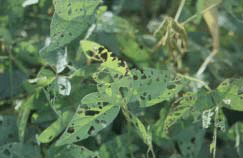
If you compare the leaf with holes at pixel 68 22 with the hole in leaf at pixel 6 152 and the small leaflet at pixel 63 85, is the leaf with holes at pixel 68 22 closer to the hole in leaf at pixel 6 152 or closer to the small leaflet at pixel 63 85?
the small leaflet at pixel 63 85

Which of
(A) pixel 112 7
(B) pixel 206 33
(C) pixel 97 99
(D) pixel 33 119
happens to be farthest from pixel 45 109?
(B) pixel 206 33

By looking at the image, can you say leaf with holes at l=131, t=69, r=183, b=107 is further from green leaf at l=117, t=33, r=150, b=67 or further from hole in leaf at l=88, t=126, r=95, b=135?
green leaf at l=117, t=33, r=150, b=67

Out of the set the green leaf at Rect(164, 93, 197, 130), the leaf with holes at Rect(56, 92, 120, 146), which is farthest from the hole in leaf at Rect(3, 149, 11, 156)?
the green leaf at Rect(164, 93, 197, 130)

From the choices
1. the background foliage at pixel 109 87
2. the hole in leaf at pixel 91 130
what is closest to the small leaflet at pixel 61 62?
the background foliage at pixel 109 87

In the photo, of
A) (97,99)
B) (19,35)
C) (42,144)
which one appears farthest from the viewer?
(19,35)

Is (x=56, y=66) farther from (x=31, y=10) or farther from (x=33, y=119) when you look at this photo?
(x=31, y=10)

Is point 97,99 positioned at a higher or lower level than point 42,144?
higher
